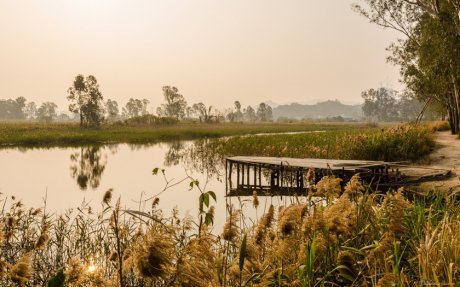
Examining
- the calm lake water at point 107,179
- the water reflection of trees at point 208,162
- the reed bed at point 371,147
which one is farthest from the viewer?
the water reflection of trees at point 208,162

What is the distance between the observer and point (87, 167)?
29.9m

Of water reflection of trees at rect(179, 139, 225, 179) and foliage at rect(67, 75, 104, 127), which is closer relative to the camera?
water reflection of trees at rect(179, 139, 225, 179)

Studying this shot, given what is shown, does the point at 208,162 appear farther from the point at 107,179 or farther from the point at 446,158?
the point at 446,158

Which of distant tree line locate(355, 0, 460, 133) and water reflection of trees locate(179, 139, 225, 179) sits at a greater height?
distant tree line locate(355, 0, 460, 133)

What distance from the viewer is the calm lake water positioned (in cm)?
1756

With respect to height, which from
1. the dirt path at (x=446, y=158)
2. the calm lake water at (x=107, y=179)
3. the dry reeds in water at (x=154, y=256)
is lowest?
the calm lake water at (x=107, y=179)

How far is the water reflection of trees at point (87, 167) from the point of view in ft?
78.6

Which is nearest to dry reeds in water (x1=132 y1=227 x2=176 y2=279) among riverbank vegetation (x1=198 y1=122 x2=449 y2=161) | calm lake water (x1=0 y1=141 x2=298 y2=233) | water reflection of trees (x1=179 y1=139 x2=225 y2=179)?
calm lake water (x1=0 y1=141 x2=298 y2=233)

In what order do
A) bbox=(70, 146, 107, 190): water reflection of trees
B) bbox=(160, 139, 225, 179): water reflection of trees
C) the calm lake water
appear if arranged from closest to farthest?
the calm lake water, bbox=(70, 146, 107, 190): water reflection of trees, bbox=(160, 139, 225, 179): water reflection of trees

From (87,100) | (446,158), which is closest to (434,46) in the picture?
(446,158)

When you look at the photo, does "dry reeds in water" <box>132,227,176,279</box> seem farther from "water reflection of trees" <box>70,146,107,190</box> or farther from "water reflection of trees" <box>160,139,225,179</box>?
"water reflection of trees" <box>160,139,225,179</box>

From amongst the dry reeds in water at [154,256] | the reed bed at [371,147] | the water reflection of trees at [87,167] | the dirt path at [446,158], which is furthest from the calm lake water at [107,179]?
the dry reeds in water at [154,256]

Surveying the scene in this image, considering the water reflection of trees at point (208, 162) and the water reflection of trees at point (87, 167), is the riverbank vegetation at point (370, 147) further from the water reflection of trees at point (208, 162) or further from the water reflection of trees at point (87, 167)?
the water reflection of trees at point (87, 167)

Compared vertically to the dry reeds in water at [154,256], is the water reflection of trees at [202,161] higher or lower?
lower
